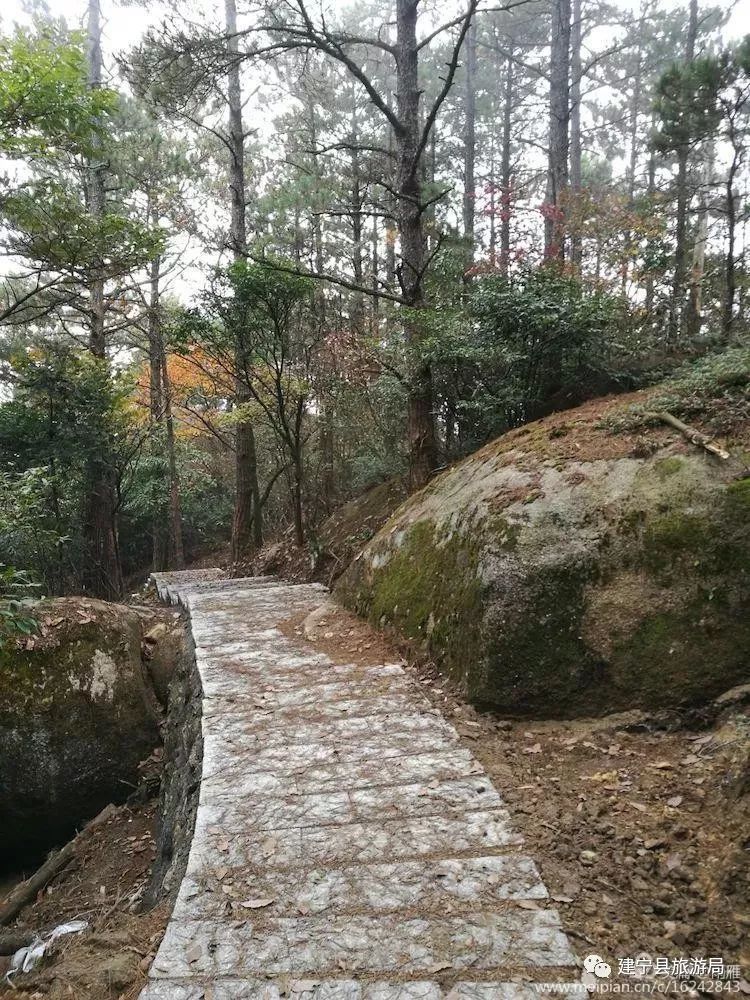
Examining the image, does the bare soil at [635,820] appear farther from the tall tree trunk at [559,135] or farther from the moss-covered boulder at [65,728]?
the tall tree trunk at [559,135]

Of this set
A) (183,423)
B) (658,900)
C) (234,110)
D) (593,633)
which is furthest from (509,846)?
(183,423)

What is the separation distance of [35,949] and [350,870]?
74.9 inches

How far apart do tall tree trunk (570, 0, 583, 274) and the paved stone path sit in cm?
876

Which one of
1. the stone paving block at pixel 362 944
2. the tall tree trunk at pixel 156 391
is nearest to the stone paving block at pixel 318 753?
the stone paving block at pixel 362 944

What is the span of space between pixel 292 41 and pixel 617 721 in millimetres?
8315

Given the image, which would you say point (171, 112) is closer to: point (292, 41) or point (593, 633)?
point (292, 41)

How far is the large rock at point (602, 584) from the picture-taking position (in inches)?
115

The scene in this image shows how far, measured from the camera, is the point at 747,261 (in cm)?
921

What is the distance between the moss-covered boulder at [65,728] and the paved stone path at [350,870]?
5.33 ft

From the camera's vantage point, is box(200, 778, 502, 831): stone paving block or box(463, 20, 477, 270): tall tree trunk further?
box(463, 20, 477, 270): tall tree trunk

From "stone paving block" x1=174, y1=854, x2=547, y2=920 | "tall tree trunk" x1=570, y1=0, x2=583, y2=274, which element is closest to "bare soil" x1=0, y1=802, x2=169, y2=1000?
"stone paving block" x1=174, y1=854, x2=547, y2=920

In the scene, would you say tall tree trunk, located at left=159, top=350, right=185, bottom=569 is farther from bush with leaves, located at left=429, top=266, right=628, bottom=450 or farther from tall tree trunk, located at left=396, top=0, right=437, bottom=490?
bush with leaves, located at left=429, top=266, right=628, bottom=450

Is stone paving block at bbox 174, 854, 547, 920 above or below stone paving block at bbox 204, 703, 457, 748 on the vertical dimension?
below

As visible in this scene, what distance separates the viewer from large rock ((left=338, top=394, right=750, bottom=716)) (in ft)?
9.61
